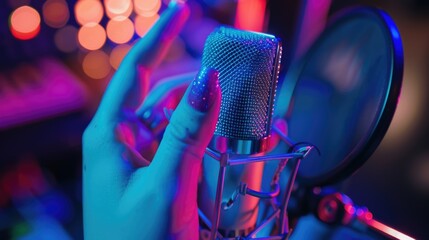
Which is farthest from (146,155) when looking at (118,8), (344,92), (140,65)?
(118,8)

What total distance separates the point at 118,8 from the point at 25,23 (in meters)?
0.20

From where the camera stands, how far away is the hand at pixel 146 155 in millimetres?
321

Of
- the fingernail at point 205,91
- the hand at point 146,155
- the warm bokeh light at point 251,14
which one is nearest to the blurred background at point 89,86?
the warm bokeh light at point 251,14

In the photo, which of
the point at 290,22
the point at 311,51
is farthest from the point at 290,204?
the point at 290,22

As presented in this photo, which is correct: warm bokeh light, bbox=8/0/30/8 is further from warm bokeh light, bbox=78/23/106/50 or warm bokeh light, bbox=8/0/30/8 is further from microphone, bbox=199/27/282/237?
microphone, bbox=199/27/282/237

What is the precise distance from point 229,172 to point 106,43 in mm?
556

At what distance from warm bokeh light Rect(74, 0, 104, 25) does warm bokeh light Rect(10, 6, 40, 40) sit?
0.08 meters

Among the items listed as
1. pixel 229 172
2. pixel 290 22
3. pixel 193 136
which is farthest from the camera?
pixel 290 22

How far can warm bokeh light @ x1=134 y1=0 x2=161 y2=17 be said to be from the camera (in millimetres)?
797

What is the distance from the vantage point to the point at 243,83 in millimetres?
378

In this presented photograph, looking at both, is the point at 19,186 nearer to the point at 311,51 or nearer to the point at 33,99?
the point at 33,99

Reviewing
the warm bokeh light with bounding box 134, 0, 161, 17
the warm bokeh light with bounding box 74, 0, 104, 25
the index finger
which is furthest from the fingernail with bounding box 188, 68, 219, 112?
the warm bokeh light with bounding box 74, 0, 104, 25

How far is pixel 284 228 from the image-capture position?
45 cm

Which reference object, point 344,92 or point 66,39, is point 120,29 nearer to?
point 66,39
